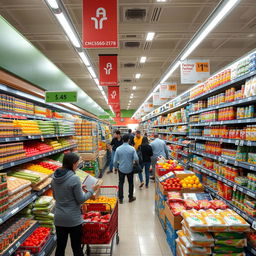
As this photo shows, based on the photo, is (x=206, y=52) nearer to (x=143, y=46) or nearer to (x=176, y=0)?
(x=143, y=46)

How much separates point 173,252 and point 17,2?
7908 mm

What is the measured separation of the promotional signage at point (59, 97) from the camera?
5719mm

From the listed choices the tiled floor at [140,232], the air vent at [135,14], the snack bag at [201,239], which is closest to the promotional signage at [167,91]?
the air vent at [135,14]

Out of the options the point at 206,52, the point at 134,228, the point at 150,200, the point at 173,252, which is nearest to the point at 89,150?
the point at 150,200

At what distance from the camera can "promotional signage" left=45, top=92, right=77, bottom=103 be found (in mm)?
5719

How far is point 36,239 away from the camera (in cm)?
314

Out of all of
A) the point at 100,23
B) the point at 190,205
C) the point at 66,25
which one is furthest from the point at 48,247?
the point at 66,25

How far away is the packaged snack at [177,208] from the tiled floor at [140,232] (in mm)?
775

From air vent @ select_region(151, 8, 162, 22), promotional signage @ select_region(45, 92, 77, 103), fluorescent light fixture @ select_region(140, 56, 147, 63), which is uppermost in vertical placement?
air vent @ select_region(151, 8, 162, 22)

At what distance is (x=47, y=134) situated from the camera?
4711mm

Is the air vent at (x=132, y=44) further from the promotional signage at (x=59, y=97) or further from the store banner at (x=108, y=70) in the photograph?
the promotional signage at (x=59, y=97)

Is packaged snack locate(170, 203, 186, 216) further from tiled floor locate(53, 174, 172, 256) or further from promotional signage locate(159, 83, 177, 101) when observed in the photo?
promotional signage locate(159, 83, 177, 101)

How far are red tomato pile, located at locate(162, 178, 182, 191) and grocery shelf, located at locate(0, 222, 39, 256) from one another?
2332 millimetres

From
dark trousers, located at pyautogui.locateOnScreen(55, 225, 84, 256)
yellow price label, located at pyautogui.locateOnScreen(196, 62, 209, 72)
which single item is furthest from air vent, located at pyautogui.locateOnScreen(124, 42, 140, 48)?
dark trousers, located at pyautogui.locateOnScreen(55, 225, 84, 256)
